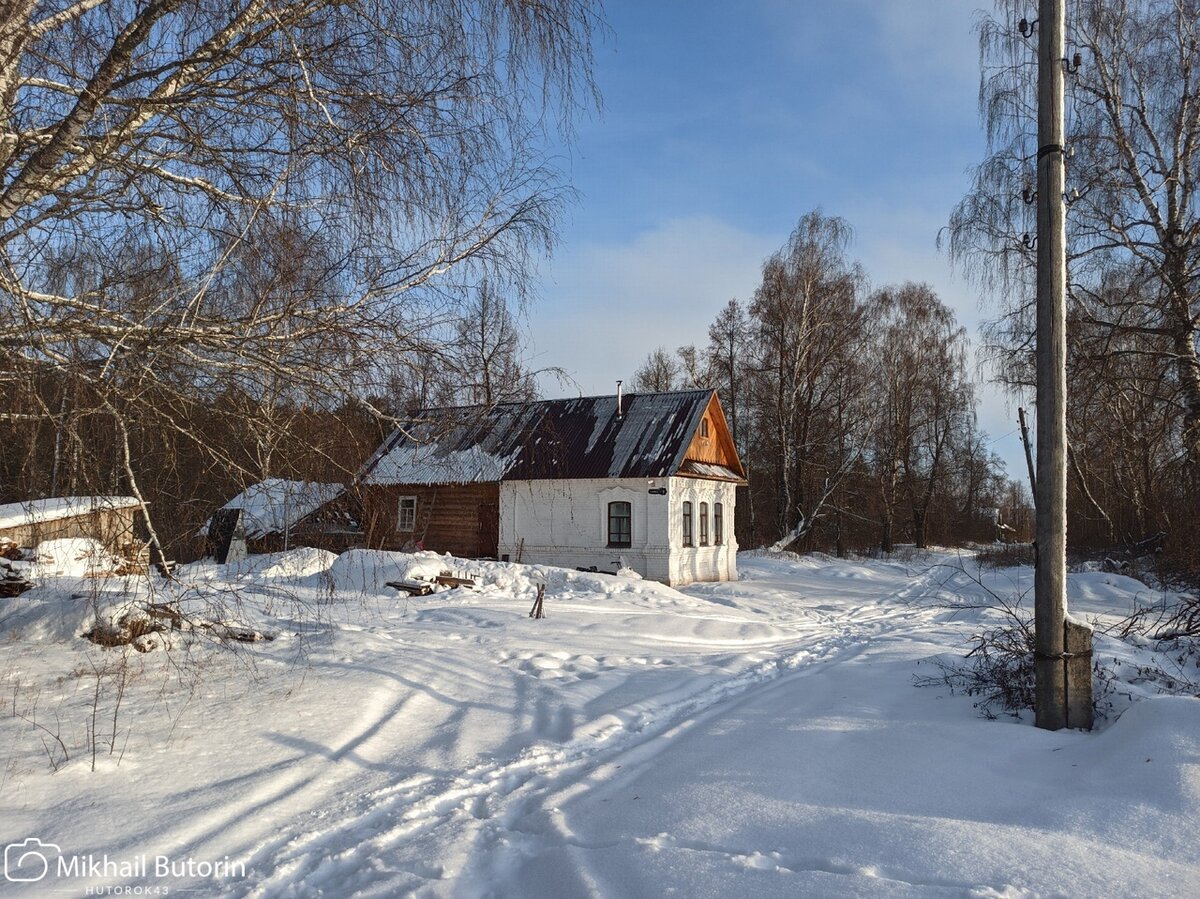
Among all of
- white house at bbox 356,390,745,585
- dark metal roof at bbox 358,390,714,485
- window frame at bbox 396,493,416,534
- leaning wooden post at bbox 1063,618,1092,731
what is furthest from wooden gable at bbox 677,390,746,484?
leaning wooden post at bbox 1063,618,1092,731

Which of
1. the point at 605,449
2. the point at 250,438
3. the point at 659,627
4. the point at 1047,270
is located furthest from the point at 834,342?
the point at 250,438

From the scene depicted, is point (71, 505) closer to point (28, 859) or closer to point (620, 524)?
point (28, 859)

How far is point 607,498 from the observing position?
2350 cm

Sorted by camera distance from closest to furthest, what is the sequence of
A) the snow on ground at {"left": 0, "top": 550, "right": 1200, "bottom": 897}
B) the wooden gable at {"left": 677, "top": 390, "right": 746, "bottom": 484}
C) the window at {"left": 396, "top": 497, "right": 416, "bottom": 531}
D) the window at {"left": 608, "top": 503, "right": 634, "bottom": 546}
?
the snow on ground at {"left": 0, "top": 550, "right": 1200, "bottom": 897}, the window at {"left": 608, "top": 503, "right": 634, "bottom": 546}, the wooden gable at {"left": 677, "top": 390, "right": 746, "bottom": 484}, the window at {"left": 396, "top": 497, "right": 416, "bottom": 531}

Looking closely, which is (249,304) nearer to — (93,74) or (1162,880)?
(93,74)

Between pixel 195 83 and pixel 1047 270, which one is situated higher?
pixel 195 83

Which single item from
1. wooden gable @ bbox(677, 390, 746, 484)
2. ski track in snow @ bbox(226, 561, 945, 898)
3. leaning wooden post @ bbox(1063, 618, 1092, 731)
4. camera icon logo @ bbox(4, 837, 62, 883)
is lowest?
ski track in snow @ bbox(226, 561, 945, 898)

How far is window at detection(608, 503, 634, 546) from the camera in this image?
76.5 ft

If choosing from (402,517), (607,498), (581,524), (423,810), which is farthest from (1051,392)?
(402,517)

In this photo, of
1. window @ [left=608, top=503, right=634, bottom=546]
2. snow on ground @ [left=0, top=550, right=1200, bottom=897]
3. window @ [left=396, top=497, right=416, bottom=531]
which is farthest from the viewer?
window @ [left=396, top=497, right=416, bottom=531]

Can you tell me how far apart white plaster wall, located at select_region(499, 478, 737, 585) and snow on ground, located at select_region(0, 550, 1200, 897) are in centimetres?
1341

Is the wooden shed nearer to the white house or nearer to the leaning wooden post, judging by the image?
the leaning wooden post

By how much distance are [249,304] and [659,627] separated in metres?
8.32

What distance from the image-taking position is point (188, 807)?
15.0 ft
